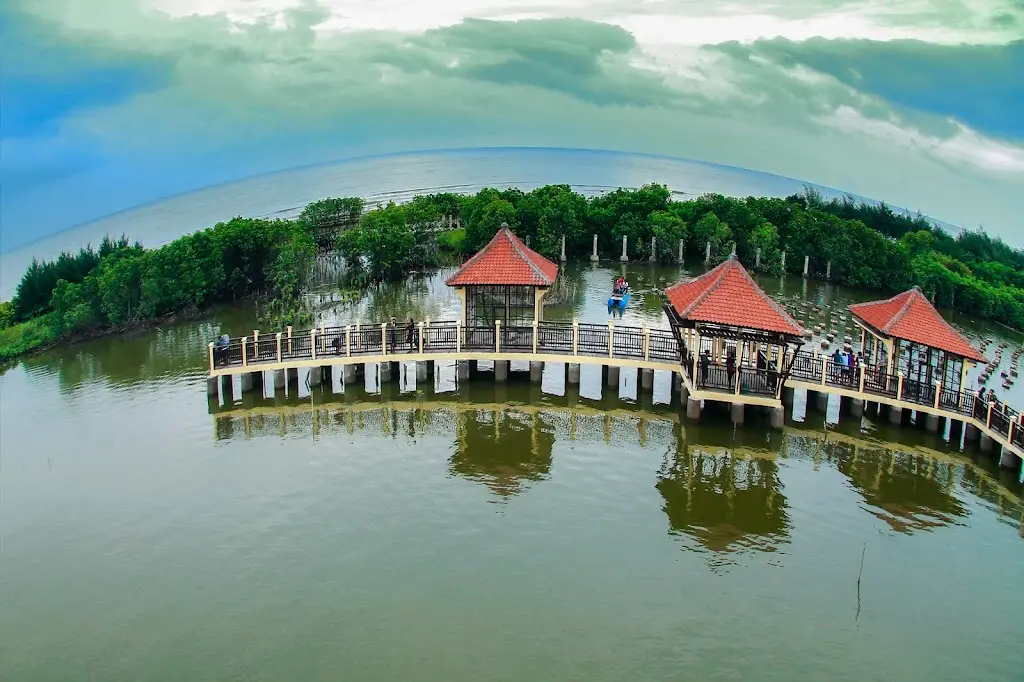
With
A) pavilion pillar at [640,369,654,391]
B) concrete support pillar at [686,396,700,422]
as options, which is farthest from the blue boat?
concrete support pillar at [686,396,700,422]

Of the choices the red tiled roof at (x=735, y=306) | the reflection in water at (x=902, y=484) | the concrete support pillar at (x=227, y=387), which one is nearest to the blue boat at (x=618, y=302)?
the red tiled roof at (x=735, y=306)

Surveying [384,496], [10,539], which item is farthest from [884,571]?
[10,539]

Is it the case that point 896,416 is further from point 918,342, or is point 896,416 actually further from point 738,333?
point 738,333

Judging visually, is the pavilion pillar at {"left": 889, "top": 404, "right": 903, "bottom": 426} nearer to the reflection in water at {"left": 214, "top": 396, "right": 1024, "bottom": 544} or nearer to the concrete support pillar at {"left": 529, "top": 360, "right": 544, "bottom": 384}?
the reflection in water at {"left": 214, "top": 396, "right": 1024, "bottom": 544}

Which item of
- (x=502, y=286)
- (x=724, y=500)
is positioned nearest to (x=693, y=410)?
(x=724, y=500)

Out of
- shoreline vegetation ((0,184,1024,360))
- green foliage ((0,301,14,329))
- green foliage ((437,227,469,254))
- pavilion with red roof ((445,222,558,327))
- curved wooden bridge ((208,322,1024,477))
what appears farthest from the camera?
green foliage ((437,227,469,254))

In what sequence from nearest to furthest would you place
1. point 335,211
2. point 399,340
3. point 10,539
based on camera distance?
point 10,539 < point 399,340 < point 335,211

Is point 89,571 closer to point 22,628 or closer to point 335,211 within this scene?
point 22,628
